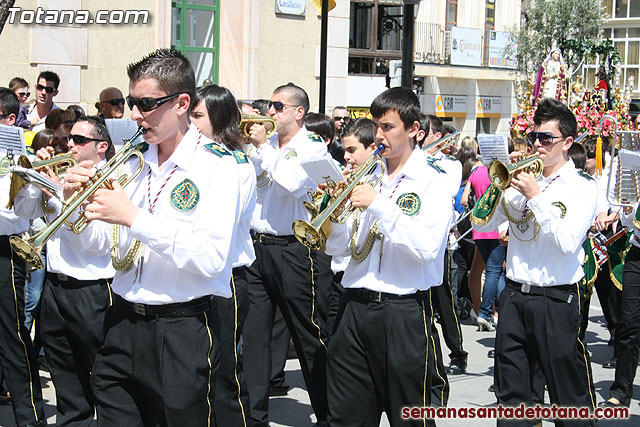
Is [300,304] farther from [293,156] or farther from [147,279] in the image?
[147,279]

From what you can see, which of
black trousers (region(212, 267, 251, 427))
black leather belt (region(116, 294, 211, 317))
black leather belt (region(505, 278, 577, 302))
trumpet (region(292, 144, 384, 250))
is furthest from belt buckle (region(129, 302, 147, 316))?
black leather belt (region(505, 278, 577, 302))

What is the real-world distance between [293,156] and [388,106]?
185cm

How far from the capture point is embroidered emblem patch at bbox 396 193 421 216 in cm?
477

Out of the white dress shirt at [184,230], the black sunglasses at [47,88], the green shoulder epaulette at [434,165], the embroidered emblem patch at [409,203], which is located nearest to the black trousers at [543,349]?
the green shoulder epaulette at [434,165]

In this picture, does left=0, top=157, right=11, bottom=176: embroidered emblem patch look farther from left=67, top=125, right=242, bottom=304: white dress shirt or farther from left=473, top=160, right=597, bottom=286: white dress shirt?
left=473, top=160, right=597, bottom=286: white dress shirt

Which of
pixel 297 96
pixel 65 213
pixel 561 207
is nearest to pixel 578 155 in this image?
pixel 561 207

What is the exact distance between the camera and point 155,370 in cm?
398

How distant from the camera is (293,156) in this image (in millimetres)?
6711

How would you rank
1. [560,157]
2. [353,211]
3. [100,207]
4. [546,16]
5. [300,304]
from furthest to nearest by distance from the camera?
[546,16]
[300,304]
[560,157]
[353,211]
[100,207]

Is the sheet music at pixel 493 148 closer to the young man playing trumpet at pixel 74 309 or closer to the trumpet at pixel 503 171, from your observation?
the trumpet at pixel 503 171

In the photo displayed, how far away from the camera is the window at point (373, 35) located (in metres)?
30.9

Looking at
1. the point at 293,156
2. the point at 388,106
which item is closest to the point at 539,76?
the point at 293,156

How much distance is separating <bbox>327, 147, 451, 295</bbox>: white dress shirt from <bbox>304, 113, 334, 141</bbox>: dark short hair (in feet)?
11.1

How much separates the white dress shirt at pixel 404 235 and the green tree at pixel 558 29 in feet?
111
